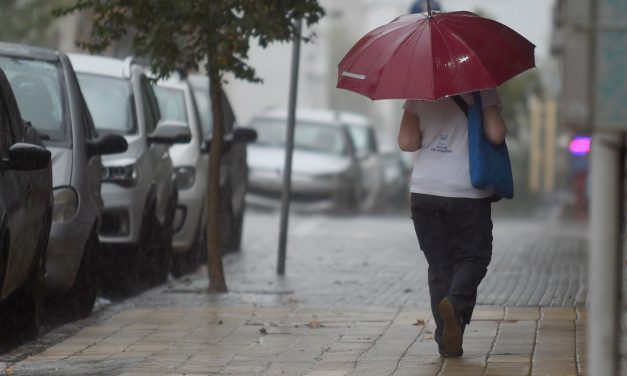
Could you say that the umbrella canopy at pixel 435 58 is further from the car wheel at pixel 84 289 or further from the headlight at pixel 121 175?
the headlight at pixel 121 175

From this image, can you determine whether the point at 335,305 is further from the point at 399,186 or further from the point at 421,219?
the point at 399,186

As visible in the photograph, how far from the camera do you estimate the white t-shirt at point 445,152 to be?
8156 millimetres

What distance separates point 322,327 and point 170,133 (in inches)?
132

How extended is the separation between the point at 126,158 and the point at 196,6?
1585mm

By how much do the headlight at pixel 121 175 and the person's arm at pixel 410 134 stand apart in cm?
414

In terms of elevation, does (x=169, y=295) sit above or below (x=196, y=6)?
below

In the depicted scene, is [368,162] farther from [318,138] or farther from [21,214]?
[21,214]

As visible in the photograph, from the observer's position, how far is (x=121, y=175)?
12.1 meters

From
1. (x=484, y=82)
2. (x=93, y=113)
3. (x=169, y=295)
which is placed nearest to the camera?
(x=484, y=82)

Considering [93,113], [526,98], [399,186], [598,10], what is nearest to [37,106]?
[93,113]

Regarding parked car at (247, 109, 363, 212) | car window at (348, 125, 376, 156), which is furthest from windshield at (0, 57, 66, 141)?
car window at (348, 125, 376, 156)

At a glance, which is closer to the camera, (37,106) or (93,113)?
(37,106)

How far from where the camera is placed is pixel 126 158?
1224 cm

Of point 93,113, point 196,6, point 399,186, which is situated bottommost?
point 399,186
